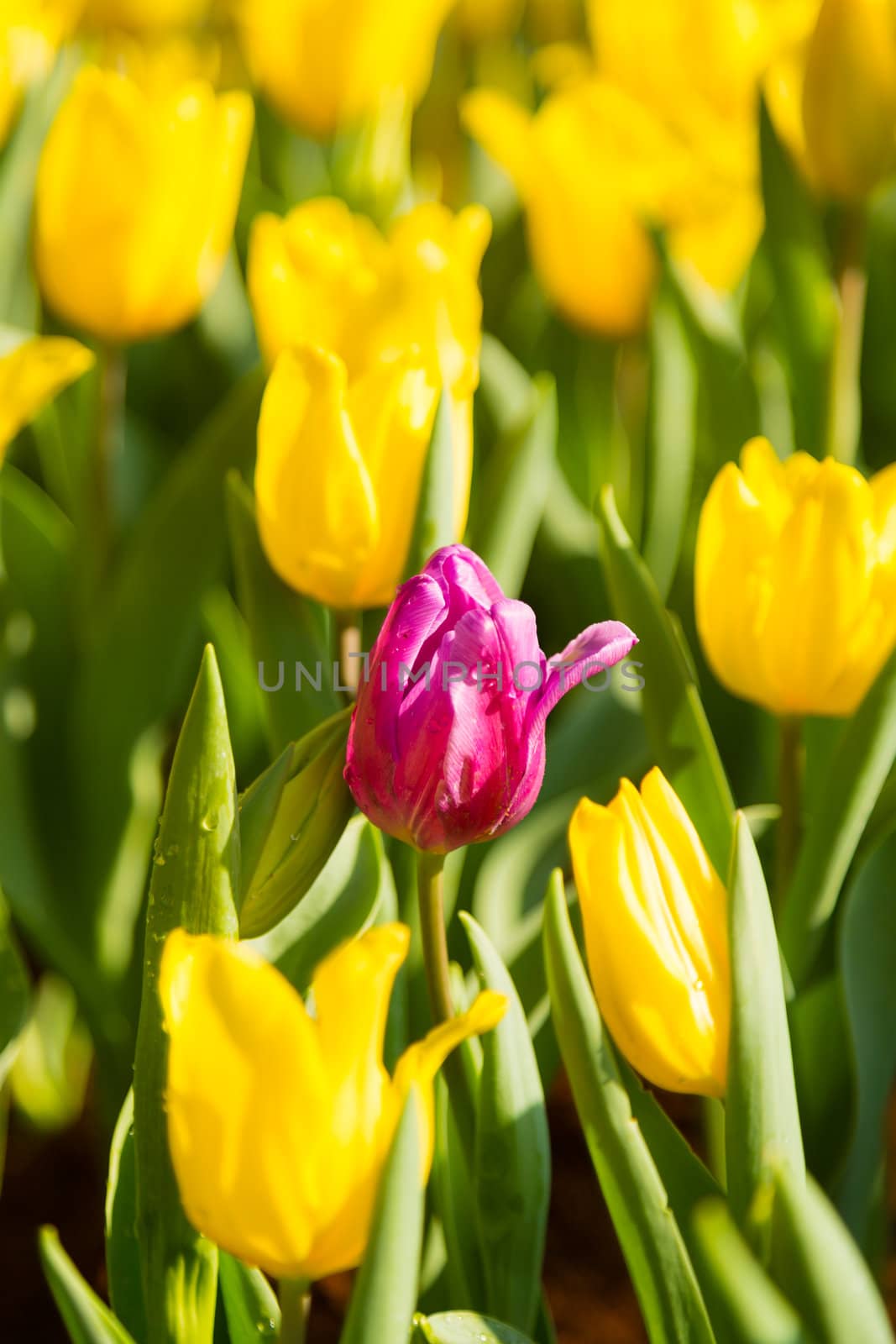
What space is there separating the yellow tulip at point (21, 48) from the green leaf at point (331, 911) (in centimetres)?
73

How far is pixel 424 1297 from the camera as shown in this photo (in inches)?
26.5

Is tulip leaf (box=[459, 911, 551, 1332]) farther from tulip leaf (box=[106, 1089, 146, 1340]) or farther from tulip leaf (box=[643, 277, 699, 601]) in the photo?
tulip leaf (box=[643, 277, 699, 601])

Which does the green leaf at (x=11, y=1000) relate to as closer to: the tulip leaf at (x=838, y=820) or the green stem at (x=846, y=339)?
the tulip leaf at (x=838, y=820)

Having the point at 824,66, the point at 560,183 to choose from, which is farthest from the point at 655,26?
the point at 824,66

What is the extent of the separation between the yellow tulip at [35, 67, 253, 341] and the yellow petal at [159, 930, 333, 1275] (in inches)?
23.5

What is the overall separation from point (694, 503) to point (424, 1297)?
57 cm

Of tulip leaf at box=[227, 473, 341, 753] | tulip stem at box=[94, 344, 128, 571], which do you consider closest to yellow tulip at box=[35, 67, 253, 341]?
tulip stem at box=[94, 344, 128, 571]

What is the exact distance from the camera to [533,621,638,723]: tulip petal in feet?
1.57

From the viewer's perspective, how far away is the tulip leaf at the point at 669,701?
2.23 feet

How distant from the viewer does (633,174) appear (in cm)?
109

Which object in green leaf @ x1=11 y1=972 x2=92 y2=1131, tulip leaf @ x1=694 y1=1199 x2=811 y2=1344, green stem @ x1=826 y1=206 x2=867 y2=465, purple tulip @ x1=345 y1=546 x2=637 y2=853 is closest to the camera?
tulip leaf @ x1=694 y1=1199 x2=811 y2=1344

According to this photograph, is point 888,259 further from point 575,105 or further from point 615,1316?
point 615,1316

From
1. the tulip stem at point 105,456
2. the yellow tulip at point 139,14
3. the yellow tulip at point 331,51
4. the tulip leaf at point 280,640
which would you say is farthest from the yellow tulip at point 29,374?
the yellow tulip at point 139,14

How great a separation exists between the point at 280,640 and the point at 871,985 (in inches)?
13.6
